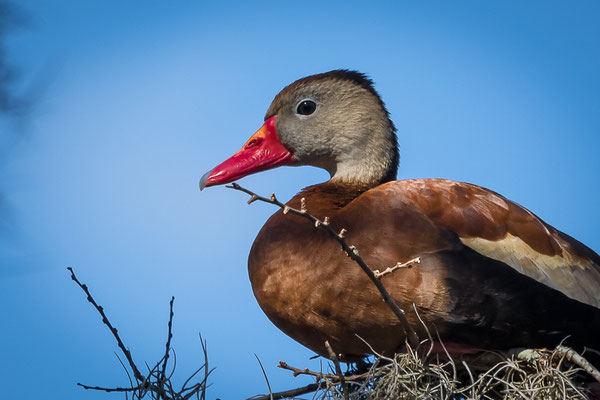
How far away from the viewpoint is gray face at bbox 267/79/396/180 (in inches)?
57.0

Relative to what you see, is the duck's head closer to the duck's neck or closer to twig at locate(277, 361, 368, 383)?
the duck's neck

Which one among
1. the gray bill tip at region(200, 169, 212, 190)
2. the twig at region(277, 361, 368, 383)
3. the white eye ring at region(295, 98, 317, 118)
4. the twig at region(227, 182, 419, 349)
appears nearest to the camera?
the twig at region(227, 182, 419, 349)

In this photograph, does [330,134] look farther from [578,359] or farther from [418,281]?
[578,359]

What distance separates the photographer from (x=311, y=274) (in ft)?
3.67

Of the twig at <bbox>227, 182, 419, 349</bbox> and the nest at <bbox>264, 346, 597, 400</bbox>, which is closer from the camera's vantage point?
the twig at <bbox>227, 182, 419, 349</bbox>

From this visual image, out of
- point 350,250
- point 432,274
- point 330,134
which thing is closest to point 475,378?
point 432,274

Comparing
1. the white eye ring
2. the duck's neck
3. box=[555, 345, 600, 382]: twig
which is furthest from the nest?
the white eye ring

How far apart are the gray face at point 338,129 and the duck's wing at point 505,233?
0.24m

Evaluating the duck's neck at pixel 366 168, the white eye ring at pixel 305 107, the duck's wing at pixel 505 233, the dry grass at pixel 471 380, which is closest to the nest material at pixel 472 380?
the dry grass at pixel 471 380

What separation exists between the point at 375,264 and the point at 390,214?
9cm

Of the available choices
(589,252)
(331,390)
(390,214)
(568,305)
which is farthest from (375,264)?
(589,252)

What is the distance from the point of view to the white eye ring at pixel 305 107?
4.88ft

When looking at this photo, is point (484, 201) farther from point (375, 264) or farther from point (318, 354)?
point (318, 354)

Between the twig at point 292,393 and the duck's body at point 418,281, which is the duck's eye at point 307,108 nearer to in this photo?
the duck's body at point 418,281
